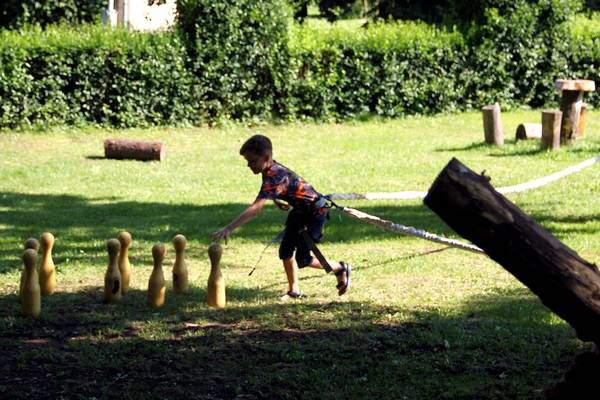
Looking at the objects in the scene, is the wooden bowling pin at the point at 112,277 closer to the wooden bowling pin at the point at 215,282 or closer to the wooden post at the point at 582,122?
the wooden bowling pin at the point at 215,282

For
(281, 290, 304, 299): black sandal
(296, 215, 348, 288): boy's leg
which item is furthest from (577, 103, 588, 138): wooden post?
(281, 290, 304, 299): black sandal

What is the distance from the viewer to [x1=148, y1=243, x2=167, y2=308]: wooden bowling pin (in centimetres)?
850

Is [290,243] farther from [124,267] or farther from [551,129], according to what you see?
[551,129]

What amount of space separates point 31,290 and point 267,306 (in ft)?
6.15

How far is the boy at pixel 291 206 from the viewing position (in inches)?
332

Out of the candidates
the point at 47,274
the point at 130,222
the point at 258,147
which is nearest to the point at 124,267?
the point at 47,274

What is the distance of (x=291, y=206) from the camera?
29.5 ft

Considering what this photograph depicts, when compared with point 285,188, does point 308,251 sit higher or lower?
lower

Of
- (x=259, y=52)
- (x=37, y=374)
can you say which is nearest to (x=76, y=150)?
(x=259, y=52)

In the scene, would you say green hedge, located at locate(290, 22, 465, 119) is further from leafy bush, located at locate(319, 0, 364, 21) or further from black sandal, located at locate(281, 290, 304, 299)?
leafy bush, located at locate(319, 0, 364, 21)

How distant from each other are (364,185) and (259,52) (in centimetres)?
786

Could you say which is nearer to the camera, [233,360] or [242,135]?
[233,360]

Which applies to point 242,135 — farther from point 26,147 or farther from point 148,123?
point 26,147

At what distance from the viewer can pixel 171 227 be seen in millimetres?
12578
